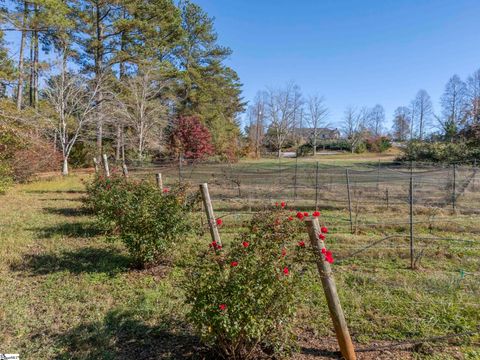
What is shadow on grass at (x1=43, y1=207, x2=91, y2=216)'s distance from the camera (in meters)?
7.44

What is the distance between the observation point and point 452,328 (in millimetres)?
2572

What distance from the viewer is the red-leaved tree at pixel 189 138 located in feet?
72.5

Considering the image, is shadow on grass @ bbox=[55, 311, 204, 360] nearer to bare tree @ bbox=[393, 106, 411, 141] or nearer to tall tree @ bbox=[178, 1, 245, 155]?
tall tree @ bbox=[178, 1, 245, 155]

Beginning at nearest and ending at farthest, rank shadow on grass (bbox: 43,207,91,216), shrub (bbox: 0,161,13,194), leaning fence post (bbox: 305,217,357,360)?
leaning fence post (bbox: 305,217,357,360) < shadow on grass (bbox: 43,207,91,216) < shrub (bbox: 0,161,13,194)

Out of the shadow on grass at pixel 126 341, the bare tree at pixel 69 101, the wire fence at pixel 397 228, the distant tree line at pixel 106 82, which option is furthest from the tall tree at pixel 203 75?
the shadow on grass at pixel 126 341

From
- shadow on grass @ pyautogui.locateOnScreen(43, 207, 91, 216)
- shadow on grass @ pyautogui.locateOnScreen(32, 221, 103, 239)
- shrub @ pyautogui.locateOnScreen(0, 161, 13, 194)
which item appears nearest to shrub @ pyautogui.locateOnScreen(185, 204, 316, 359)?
shadow on grass @ pyautogui.locateOnScreen(32, 221, 103, 239)

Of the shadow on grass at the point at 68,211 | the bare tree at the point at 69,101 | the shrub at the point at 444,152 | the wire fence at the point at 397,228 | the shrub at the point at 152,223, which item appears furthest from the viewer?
the shrub at the point at 444,152

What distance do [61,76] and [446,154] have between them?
2515 centimetres

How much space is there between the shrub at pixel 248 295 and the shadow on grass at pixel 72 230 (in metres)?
4.42

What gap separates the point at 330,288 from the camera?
2.13 meters

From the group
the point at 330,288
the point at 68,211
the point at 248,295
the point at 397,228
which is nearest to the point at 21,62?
the point at 68,211

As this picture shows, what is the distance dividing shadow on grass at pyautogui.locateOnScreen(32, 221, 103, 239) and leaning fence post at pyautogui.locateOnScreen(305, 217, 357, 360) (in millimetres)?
4874

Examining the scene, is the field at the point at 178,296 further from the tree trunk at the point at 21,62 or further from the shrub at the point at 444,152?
the shrub at the point at 444,152

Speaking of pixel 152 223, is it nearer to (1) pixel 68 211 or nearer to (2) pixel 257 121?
(1) pixel 68 211
